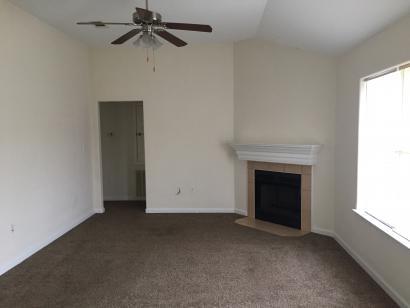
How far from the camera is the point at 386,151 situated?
3121 mm

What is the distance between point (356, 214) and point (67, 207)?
12.3ft

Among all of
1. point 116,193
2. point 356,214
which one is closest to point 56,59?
point 116,193

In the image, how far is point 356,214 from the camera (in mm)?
3457

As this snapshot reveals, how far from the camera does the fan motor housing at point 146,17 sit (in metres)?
2.50

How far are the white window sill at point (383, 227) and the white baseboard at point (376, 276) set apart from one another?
442 millimetres

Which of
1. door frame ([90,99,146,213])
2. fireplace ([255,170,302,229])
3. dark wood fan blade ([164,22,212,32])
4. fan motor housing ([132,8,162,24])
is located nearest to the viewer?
fan motor housing ([132,8,162,24])

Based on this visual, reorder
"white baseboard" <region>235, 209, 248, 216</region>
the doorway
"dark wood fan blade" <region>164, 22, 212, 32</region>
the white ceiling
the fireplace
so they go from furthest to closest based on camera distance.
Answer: the doorway
"white baseboard" <region>235, 209, 248, 216</region>
the fireplace
the white ceiling
"dark wood fan blade" <region>164, 22, 212, 32</region>

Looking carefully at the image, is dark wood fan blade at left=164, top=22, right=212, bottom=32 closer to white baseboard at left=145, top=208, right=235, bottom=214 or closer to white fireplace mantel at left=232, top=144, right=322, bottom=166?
white fireplace mantel at left=232, top=144, right=322, bottom=166

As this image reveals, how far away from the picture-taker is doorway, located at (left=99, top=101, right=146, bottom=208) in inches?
258

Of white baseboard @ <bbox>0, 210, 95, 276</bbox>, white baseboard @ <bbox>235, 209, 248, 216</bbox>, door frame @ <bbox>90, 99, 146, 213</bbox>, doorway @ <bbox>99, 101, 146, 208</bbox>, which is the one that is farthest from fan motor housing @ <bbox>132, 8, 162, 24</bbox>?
doorway @ <bbox>99, 101, 146, 208</bbox>

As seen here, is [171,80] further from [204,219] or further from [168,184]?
[204,219]

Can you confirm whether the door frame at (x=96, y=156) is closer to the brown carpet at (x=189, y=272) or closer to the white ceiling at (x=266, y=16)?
the brown carpet at (x=189, y=272)

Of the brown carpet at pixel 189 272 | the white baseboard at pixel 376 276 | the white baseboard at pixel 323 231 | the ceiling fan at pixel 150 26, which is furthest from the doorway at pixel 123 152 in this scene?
the white baseboard at pixel 376 276

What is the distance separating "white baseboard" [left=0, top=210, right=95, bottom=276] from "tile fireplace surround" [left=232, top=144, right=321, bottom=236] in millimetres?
2424
